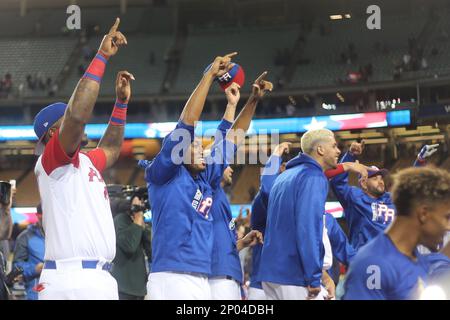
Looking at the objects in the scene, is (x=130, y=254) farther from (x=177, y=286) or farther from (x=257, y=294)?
(x=177, y=286)

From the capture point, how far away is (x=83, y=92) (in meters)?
4.02

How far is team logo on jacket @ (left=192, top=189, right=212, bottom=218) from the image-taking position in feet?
16.2

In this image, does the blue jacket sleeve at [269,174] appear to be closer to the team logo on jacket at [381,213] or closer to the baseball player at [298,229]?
the baseball player at [298,229]

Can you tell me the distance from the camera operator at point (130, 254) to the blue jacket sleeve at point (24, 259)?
0.86 m

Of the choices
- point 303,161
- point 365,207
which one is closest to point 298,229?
point 303,161

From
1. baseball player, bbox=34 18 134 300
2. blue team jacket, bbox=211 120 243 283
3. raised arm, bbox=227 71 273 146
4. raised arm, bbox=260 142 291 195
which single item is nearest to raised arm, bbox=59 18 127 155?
baseball player, bbox=34 18 134 300

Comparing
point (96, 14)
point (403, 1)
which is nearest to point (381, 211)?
point (403, 1)

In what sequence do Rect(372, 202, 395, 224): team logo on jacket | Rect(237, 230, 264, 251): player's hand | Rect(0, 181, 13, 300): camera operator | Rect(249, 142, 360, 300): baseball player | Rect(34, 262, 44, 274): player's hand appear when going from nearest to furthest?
Rect(0, 181, 13, 300): camera operator, Rect(237, 230, 264, 251): player's hand, Rect(249, 142, 360, 300): baseball player, Rect(372, 202, 395, 224): team logo on jacket, Rect(34, 262, 44, 274): player's hand

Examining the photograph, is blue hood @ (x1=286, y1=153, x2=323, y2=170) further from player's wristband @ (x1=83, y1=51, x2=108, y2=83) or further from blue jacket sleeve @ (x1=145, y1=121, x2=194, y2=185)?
player's wristband @ (x1=83, y1=51, x2=108, y2=83)

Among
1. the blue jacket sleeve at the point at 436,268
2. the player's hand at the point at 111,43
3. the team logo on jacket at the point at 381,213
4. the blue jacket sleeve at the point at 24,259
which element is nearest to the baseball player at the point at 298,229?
the blue jacket sleeve at the point at 436,268

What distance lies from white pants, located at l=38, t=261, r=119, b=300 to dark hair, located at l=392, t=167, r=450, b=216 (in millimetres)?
1758

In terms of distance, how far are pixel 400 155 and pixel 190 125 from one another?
1817 cm
